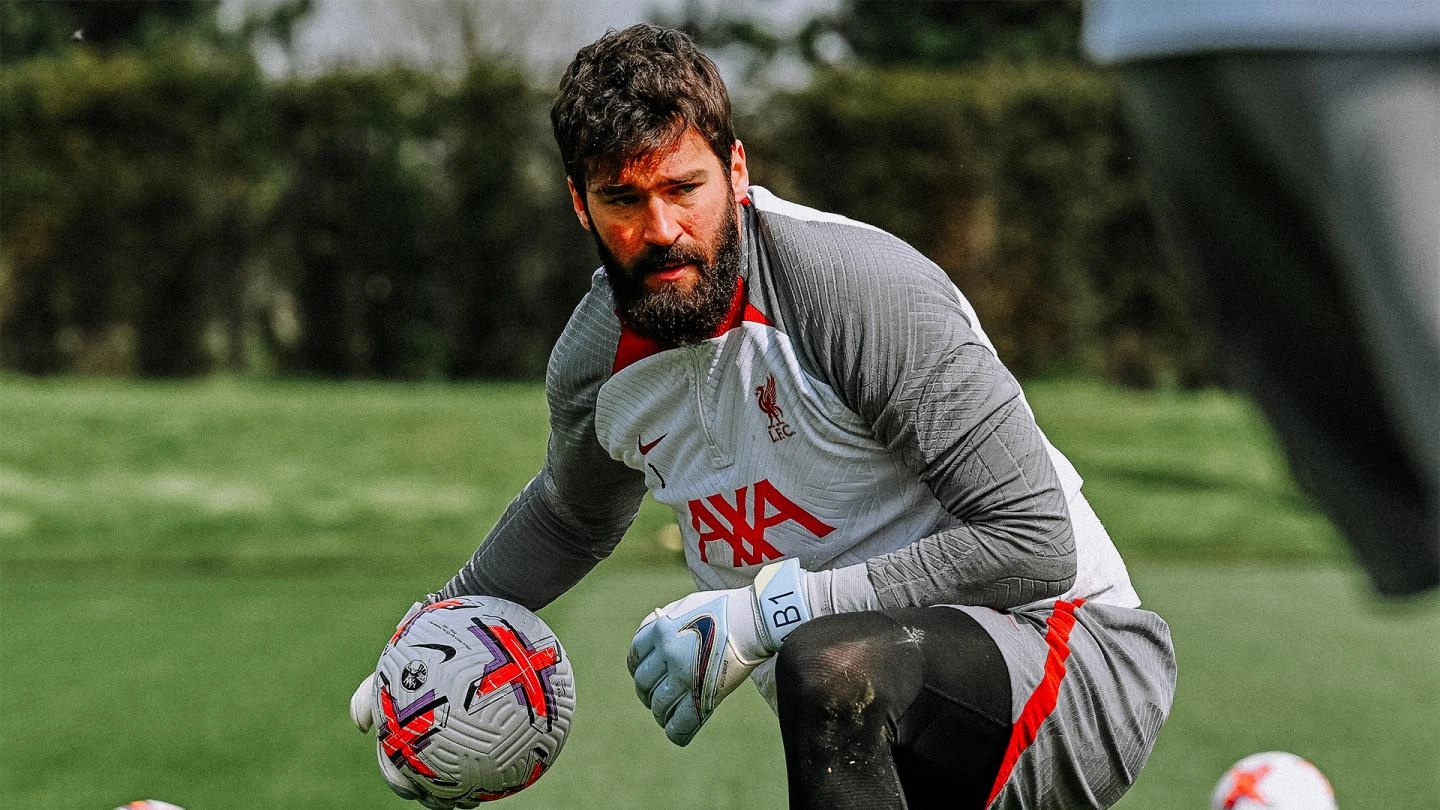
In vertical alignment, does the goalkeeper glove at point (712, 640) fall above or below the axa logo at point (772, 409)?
below

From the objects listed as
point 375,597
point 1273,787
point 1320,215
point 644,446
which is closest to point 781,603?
point 644,446

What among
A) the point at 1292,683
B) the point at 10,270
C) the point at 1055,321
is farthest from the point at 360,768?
the point at 10,270

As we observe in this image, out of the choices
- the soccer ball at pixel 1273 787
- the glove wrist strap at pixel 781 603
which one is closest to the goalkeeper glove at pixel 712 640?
the glove wrist strap at pixel 781 603

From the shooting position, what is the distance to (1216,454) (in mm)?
11398

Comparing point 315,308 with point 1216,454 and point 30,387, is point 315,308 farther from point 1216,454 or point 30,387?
point 1216,454

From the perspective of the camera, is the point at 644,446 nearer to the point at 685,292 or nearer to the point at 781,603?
the point at 685,292

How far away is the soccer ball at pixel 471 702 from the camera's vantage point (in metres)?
2.92

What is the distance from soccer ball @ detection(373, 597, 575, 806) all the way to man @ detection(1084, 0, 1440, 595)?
1.79 m

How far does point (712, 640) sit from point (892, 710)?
0.32 metres

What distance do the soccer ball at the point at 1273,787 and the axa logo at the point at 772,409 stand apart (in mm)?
1782

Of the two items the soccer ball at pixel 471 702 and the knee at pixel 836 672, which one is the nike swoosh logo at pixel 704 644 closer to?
the knee at pixel 836 672

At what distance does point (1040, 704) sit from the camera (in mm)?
2674

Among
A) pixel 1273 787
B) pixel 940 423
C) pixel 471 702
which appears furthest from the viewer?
pixel 1273 787

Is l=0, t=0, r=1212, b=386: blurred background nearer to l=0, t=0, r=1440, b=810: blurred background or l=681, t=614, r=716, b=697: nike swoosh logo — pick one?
l=0, t=0, r=1440, b=810: blurred background
